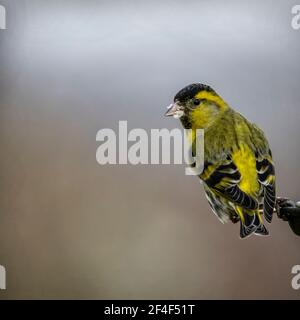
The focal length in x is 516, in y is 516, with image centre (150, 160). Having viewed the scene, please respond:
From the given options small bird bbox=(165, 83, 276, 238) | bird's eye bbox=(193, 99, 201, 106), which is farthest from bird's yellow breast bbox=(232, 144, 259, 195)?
bird's eye bbox=(193, 99, 201, 106)

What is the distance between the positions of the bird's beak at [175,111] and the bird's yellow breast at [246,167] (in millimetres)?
283

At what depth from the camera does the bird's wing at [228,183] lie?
2.06 metres

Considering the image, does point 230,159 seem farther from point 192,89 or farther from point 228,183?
point 192,89

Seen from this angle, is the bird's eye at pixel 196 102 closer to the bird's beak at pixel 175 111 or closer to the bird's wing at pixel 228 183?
the bird's beak at pixel 175 111

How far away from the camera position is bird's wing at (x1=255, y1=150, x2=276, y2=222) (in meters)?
2.10

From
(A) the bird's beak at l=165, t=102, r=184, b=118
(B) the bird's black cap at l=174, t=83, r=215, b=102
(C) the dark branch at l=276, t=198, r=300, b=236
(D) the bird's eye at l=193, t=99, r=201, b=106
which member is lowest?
(C) the dark branch at l=276, t=198, r=300, b=236

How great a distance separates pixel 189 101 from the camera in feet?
7.14

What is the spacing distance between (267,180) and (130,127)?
→ 0.61 meters

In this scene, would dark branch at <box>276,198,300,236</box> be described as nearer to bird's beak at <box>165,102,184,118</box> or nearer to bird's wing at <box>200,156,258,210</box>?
bird's wing at <box>200,156,258,210</box>

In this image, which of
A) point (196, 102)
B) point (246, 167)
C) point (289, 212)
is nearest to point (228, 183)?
point (246, 167)

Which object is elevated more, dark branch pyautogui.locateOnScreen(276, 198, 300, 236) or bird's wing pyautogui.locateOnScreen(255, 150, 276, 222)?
bird's wing pyautogui.locateOnScreen(255, 150, 276, 222)
